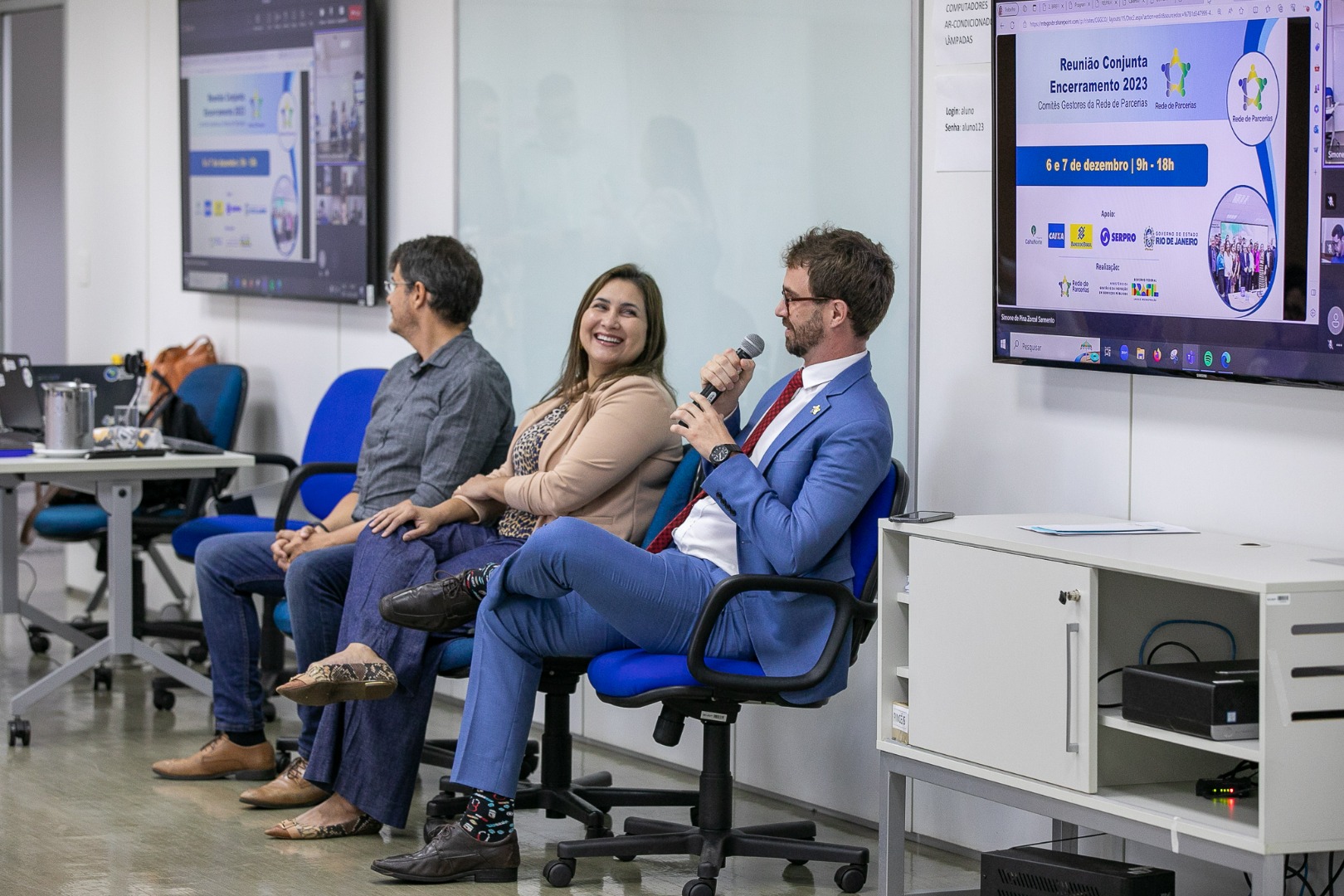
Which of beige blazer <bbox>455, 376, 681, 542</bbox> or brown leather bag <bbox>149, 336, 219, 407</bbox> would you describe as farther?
brown leather bag <bbox>149, 336, 219, 407</bbox>

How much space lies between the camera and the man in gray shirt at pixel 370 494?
4242mm

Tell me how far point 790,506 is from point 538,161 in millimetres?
1942

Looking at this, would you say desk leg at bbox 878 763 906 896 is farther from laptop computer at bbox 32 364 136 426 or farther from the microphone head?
laptop computer at bbox 32 364 136 426

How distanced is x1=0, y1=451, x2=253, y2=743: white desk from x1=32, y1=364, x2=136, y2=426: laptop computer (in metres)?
0.49

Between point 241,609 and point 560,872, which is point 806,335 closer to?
point 560,872

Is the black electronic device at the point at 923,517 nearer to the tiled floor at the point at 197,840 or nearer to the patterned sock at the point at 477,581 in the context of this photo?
the tiled floor at the point at 197,840

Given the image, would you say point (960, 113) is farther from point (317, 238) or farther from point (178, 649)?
point (178, 649)

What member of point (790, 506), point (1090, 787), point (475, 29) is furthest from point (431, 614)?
point (475, 29)

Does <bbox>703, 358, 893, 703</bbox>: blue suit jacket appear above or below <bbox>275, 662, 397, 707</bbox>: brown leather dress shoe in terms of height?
above

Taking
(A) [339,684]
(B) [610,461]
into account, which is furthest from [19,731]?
(B) [610,461]

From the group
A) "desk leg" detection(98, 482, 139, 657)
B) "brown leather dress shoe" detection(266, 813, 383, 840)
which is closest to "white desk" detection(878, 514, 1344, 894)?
"brown leather dress shoe" detection(266, 813, 383, 840)

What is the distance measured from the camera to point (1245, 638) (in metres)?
3.09

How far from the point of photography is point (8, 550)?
17.7 feet

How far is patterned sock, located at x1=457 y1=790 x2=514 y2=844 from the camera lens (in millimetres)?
3584
